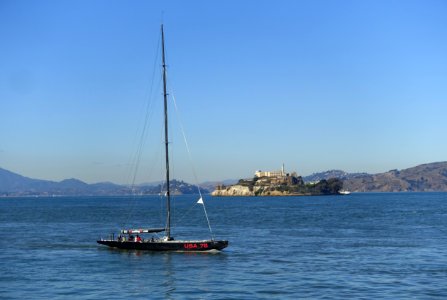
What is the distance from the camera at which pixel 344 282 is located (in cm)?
4681

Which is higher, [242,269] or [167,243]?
[167,243]

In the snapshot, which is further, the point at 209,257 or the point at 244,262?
the point at 209,257

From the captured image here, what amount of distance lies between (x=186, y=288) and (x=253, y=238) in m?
37.7

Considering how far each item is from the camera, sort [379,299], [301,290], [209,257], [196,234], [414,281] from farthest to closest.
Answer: [196,234], [209,257], [414,281], [301,290], [379,299]

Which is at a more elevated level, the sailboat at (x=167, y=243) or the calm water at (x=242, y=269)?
the sailboat at (x=167, y=243)

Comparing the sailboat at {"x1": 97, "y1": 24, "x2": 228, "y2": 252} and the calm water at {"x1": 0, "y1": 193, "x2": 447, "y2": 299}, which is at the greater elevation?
the sailboat at {"x1": 97, "y1": 24, "x2": 228, "y2": 252}

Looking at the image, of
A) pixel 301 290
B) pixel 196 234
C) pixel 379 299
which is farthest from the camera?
pixel 196 234

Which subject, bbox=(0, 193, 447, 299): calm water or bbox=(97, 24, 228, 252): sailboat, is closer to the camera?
bbox=(0, 193, 447, 299): calm water

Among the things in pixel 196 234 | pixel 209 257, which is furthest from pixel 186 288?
pixel 196 234

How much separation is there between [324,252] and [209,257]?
42.4 ft

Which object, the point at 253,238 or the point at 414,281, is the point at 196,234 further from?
the point at 414,281

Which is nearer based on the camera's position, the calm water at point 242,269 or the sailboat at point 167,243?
the calm water at point 242,269

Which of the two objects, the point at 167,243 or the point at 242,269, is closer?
the point at 242,269

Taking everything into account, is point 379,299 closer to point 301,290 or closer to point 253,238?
point 301,290
